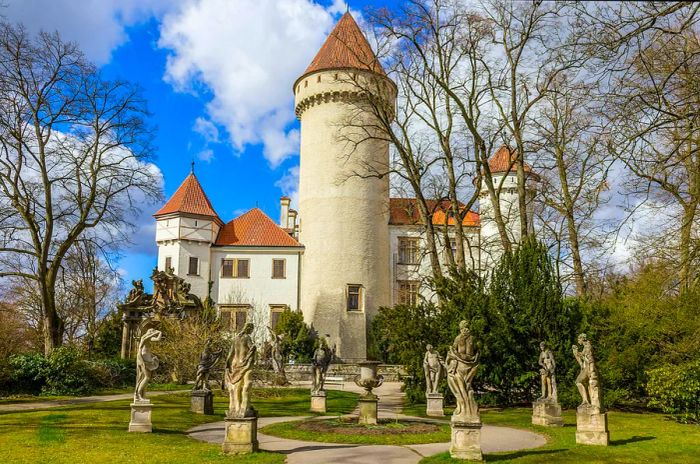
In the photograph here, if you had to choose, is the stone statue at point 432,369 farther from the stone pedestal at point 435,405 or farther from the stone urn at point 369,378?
the stone urn at point 369,378

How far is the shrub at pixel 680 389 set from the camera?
15.6 metres

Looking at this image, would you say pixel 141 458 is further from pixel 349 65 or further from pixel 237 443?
pixel 349 65

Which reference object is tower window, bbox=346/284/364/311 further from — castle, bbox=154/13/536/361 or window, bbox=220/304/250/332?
window, bbox=220/304/250/332

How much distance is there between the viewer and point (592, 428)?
1174 cm

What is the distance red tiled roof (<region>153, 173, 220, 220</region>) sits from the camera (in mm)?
39656

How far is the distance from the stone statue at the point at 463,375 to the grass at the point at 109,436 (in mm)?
3051

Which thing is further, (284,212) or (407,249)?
(284,212)

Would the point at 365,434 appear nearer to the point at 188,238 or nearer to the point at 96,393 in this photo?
the point at 96,393

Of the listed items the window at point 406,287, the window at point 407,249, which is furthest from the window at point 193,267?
the window at point 407,249

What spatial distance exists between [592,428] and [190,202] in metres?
32.6

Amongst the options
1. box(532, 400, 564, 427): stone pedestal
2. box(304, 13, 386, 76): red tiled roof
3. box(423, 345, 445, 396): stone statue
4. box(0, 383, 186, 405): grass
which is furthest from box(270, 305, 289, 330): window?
box(532, 400, 564, 427): stone pedestal

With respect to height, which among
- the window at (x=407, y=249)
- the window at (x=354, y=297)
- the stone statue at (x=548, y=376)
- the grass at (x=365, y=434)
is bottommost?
the grass at (x=365, y=434)

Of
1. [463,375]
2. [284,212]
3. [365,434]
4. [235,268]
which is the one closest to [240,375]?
[365,434]

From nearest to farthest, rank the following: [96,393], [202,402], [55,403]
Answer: [202,402] < [55,403] < [96,393]
